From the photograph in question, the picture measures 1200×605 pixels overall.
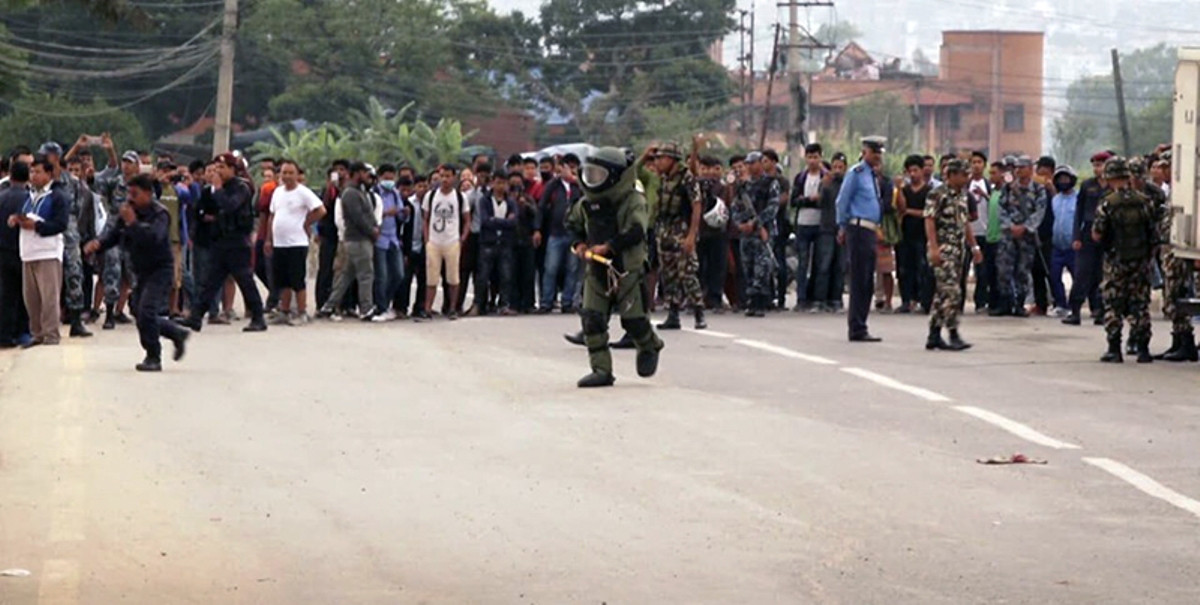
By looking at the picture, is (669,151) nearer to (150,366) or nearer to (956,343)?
(956,343)

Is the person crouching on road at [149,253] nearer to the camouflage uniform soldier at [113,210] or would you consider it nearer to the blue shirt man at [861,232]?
the camouflage uniform soldier at [113,210]

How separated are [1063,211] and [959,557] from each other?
56.8 feet

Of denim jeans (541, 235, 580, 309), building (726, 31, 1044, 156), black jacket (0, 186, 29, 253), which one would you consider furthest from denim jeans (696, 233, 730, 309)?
building (726, 31, 1044, 156)

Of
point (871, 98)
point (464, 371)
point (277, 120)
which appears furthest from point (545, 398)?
point (871, 98)

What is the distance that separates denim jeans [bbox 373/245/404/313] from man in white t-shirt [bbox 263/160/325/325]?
1197mm

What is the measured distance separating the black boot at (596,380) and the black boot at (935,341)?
15.3 feet

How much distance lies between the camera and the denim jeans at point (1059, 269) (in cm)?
2716

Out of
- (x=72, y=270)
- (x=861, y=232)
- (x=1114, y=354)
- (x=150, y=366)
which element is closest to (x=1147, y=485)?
(x=1114, y=354)

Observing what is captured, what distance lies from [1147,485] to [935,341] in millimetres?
8743

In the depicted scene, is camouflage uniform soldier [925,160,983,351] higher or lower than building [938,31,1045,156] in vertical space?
lower

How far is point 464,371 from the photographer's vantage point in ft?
62.6

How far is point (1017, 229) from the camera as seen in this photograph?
27.2m

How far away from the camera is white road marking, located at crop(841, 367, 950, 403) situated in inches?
658

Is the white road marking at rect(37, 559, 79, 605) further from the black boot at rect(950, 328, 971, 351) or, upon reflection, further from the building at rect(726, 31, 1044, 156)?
the building at rect(726, 31, 1044, 156)
